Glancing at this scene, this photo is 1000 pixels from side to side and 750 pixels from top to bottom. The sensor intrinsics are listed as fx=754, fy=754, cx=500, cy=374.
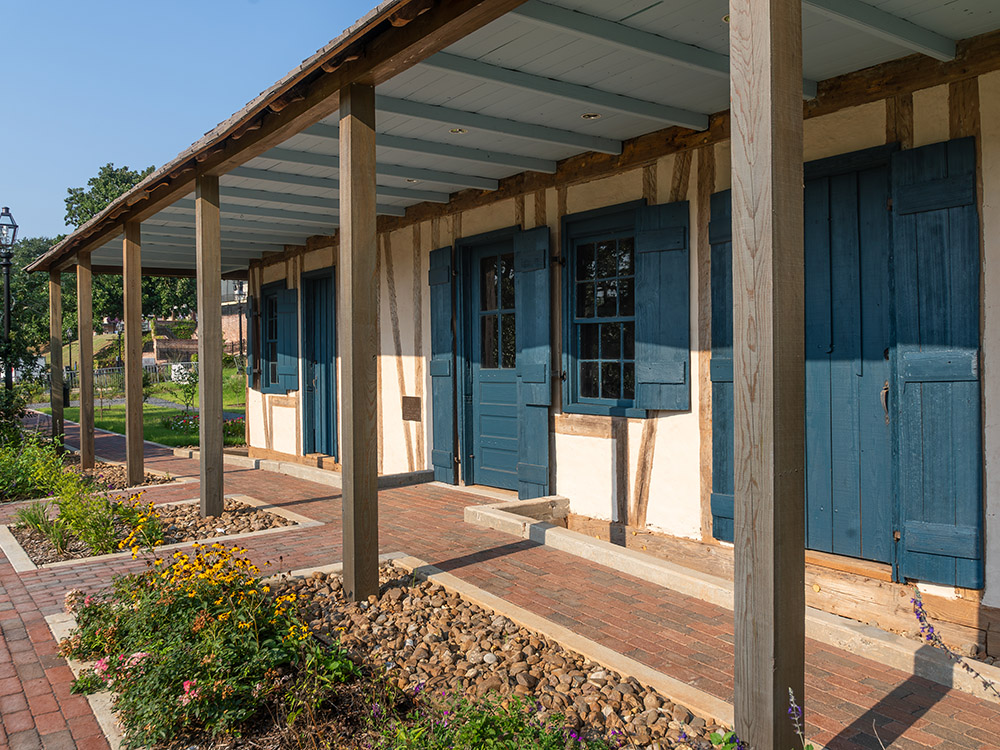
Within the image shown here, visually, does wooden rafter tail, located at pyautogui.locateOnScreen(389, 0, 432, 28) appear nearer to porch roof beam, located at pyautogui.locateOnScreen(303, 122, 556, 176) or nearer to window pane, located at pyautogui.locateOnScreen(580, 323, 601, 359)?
porch roof beam, located at pyautogui.locateOnScreen(303, 122, 556, 176)

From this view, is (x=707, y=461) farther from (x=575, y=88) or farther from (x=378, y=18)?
(x=378, y=18)

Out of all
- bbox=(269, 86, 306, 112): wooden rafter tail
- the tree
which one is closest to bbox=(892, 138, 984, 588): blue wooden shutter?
bbox=(269, 86, 306, 112): wooden rafter tail

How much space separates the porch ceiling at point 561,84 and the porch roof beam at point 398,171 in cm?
1

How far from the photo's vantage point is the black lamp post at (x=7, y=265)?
10.8 metres

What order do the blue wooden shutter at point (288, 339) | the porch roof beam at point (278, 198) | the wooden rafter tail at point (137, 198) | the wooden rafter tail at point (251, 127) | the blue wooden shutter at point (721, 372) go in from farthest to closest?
the blue wooden shutter at point (288, 339) → the porch roof beam at point (278, 198) → the wooden rafter tail at point (137, 198) → the blue wooden shutter at point (721, 372) → the wooden rafter tail at point (251, 127)

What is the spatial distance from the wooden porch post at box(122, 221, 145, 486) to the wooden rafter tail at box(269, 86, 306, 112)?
377 centimetres

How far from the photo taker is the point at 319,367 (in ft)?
33.7

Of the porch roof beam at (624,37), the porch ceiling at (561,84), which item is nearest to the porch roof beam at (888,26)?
the porch ceiling at (561,84)

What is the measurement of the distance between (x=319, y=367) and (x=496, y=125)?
5961 millimetres

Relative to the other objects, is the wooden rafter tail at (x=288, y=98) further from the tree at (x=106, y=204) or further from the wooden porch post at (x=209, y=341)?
the tree at (x=106, y=204)

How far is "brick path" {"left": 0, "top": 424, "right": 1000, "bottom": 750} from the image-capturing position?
270cm

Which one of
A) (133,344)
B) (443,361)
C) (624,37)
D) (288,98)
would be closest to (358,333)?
(288,98)

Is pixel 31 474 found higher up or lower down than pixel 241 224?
lower down

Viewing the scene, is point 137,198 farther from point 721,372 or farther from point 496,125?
point 721,372
